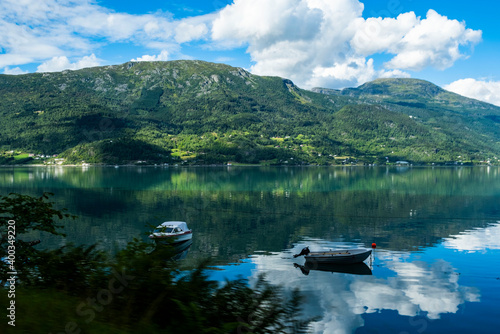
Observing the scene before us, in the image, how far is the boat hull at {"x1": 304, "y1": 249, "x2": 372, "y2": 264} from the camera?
98.5 ft

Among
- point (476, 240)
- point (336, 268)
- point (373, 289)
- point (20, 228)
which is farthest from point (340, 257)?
point (20, 228)

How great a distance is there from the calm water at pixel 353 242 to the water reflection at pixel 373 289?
76 mm

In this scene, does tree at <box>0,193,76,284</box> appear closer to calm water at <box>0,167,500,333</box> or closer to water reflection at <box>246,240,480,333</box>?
calm water at <box>0,167,500,333</box>

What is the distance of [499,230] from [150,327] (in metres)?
54.8

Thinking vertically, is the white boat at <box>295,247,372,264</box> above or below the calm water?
above

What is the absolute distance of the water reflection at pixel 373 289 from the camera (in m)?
20.8

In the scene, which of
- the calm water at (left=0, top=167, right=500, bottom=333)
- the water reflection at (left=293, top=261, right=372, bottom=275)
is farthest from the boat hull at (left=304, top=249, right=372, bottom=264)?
the calm water at (left=0, top=167, right=500, bottom=333)

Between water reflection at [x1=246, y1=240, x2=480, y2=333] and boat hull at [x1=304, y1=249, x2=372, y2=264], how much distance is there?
1.06m

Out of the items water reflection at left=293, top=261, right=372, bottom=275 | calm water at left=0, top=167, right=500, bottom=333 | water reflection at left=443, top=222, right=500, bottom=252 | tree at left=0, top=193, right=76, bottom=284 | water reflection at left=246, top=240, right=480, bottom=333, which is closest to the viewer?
tree at left=0, top=193, right=76, bottom=284

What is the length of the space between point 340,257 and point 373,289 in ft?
17.1

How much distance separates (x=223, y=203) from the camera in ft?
222

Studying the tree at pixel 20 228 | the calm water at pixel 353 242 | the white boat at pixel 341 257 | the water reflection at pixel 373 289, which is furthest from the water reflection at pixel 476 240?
the tree at pixel 20 228

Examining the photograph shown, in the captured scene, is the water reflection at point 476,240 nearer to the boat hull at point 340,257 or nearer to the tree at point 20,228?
the boat hull at point 340,257

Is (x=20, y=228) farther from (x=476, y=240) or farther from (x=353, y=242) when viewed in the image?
(x=476, y=240)
